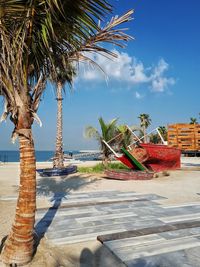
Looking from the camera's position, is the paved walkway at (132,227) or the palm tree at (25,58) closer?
the palm tree at (25,58)

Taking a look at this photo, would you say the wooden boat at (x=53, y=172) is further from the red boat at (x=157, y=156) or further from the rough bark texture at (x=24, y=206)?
the rough bark texture at (x=24, y=206)

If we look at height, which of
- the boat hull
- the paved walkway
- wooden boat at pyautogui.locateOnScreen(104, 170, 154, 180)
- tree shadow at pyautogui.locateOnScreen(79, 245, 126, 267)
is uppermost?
the boat hull

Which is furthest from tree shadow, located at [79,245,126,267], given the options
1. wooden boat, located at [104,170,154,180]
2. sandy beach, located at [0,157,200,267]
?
wooden boat, located at [104,170,154,180]

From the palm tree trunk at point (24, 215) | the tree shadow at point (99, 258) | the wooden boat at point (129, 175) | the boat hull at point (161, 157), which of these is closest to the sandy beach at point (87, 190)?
the tree shadow at point (99, 258)

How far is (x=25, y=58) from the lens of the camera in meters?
4.55

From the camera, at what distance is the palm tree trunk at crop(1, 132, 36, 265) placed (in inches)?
173

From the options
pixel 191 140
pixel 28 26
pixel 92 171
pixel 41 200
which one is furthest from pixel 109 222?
pixel 191 140

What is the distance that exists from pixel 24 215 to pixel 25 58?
2.39m

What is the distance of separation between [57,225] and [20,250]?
2143 millimetres

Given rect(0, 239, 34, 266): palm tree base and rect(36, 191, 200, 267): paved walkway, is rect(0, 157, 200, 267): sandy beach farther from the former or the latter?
rect(36, 191, 200, 267): paved walkway

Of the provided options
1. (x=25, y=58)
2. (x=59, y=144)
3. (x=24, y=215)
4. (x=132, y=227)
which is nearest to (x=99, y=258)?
(x=24, y=215)

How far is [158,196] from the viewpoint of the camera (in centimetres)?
1016

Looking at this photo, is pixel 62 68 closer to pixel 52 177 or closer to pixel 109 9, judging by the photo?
pixel 109 9

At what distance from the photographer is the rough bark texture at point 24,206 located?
4.38 meters
